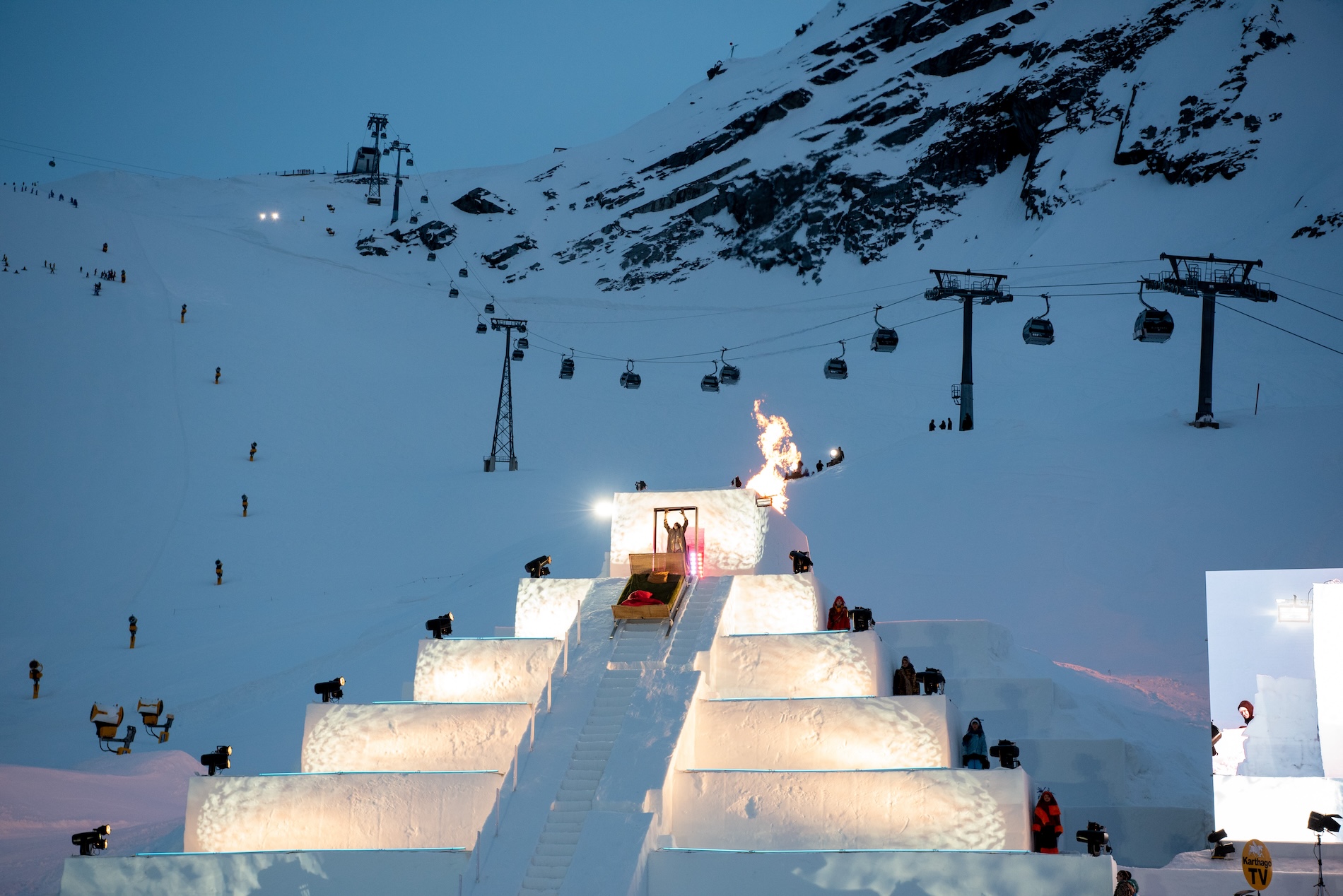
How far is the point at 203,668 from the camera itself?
99.5 feet

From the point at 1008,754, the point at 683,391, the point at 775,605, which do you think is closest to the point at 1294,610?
the point at 1008,754

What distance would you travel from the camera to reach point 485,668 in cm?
1978

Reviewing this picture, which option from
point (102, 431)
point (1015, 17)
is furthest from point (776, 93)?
point (102, 431)

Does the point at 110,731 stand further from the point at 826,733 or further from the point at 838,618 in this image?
the point at 826,733

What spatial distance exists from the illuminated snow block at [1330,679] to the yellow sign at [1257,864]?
2483mm

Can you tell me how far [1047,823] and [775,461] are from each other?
22.5 m

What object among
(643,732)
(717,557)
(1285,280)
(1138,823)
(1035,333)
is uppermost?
(1285,280)

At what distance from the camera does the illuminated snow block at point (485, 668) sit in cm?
1952

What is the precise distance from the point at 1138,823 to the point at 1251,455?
14.7m

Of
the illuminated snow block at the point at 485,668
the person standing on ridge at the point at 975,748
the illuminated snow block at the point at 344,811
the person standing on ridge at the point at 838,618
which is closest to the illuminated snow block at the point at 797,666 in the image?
the person standing on ridge at the point at 838,618

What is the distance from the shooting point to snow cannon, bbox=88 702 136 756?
2516cm

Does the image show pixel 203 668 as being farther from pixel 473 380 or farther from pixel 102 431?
pixel 473 380

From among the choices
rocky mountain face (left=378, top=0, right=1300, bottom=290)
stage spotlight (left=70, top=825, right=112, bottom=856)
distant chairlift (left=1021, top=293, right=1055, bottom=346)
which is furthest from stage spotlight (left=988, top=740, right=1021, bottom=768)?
rocky mountain face (left=378, top=0, right=1300, bottom=290)

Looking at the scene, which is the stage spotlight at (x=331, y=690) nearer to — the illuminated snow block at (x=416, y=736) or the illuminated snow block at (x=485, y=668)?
the illuminated snow block at (x=416, y=736)
